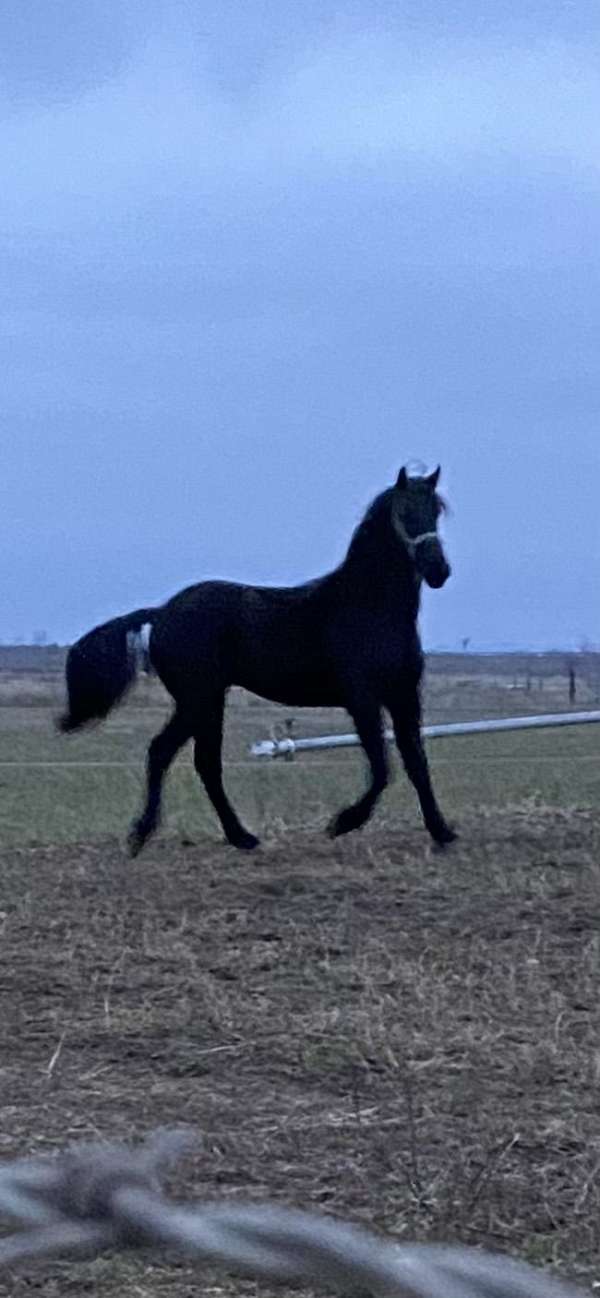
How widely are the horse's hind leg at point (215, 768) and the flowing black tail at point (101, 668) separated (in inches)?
19.0

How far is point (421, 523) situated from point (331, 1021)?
4.22 metres

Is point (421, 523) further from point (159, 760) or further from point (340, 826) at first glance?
point (159, 760)

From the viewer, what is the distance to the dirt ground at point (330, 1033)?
197 inches

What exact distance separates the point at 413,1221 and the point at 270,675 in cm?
647

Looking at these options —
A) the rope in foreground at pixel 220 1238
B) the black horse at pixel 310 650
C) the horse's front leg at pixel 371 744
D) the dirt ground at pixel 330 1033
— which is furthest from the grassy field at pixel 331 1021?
the rope in foreground at pixel 220 1238

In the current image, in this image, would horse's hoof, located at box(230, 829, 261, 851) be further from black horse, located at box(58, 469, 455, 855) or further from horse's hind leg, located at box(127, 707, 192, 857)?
horse's hind leg, located at box(127, 707, 192, 857)

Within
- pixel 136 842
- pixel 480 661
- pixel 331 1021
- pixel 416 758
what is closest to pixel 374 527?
pixel 416 758

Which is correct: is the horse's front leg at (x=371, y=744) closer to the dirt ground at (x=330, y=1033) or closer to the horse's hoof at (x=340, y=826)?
the horse's hoof at (x=340, y=826)

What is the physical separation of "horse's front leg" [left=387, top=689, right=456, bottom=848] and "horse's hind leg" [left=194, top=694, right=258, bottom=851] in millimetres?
961

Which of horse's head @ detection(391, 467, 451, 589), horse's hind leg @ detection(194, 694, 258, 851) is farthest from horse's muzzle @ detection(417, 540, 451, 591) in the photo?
horse's hind leg @ detection(194, 694, 258, 851)

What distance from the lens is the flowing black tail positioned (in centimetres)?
1121

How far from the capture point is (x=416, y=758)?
11.1 meters

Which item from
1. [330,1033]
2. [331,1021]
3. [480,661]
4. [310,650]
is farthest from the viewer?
[480,661]

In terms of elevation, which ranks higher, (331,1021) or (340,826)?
(340,826)
